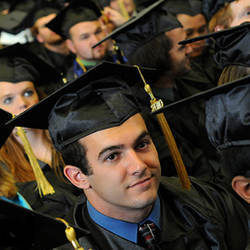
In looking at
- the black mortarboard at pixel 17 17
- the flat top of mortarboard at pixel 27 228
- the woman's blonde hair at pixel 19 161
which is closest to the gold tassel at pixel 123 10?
the black mortarboard at pixel 17 17

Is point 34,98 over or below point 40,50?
below

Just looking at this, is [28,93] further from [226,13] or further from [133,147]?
[226,13]

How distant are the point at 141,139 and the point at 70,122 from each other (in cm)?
31

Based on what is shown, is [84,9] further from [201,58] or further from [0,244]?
[0,244]

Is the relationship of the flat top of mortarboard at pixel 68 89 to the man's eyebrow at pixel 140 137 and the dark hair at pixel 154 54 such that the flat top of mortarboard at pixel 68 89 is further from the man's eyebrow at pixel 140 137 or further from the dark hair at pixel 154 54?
the dark hair at pixel 154 54

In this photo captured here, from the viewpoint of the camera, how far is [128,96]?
A: 176 cm

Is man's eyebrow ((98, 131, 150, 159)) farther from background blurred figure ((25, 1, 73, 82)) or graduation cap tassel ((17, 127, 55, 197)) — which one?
background blurred figure ((25, 1, 73, 82))

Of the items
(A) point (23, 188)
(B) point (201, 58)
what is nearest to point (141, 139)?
(A) point (23, 188)

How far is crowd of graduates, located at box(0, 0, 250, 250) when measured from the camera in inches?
56.4

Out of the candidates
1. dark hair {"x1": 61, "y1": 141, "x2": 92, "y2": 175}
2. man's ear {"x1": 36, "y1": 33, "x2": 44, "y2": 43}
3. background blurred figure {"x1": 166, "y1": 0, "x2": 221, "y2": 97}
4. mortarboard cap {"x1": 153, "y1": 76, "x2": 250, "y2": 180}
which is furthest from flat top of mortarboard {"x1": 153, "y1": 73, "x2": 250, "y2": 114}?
man's ear {"x1": 36, "y1": 33, "x2": 44, "y2": 43}

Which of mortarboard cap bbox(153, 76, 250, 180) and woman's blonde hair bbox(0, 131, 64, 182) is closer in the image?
mortarboard cap bbox(153, 76, 250, 180)

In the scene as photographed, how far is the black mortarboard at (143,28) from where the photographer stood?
2762 mm

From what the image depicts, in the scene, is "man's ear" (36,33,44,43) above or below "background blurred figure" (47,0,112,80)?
above

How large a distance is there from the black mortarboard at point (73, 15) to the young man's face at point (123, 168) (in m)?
2.39
